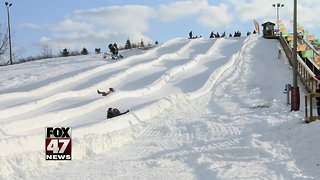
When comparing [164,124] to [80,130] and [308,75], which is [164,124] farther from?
[308,75]

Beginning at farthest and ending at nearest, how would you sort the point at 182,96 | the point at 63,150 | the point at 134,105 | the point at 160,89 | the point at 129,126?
the point at 160,89, the point at 182,96, the point at 134,105, the point at 129,126, the point at 63,150

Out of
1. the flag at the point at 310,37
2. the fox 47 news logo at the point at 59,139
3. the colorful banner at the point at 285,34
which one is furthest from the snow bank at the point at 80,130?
the flag at the point at 310,37

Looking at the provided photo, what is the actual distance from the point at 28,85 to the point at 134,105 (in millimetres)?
8140

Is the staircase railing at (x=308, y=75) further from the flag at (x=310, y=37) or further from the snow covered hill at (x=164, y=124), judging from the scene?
the flag at (x=310, y=37)

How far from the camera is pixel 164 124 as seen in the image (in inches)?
651

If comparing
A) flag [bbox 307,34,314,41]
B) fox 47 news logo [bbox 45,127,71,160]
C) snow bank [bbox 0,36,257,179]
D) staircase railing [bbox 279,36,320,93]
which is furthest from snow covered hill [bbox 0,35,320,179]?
flag [bbox 307,34,314,41]

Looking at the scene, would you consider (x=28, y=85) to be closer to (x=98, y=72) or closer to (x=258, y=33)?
(x=98, y=72)

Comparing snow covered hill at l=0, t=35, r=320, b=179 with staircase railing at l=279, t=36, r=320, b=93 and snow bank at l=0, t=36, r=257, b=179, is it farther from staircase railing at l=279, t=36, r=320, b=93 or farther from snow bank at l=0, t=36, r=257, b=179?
staircase railing at l=279, t=36, r=320, b=93

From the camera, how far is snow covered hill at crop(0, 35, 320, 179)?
35.7 ft

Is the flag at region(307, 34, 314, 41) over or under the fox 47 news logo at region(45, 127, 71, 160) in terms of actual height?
over

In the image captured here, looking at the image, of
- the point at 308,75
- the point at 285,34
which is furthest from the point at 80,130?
the point at 285,34

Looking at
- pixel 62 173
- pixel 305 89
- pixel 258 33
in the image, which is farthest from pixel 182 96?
pixel 258 33

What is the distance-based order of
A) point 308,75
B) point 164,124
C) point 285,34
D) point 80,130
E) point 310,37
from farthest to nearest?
point 310,37
point 285,34
point 308,75
point 164,124
point 80,130

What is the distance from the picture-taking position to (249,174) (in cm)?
1005
